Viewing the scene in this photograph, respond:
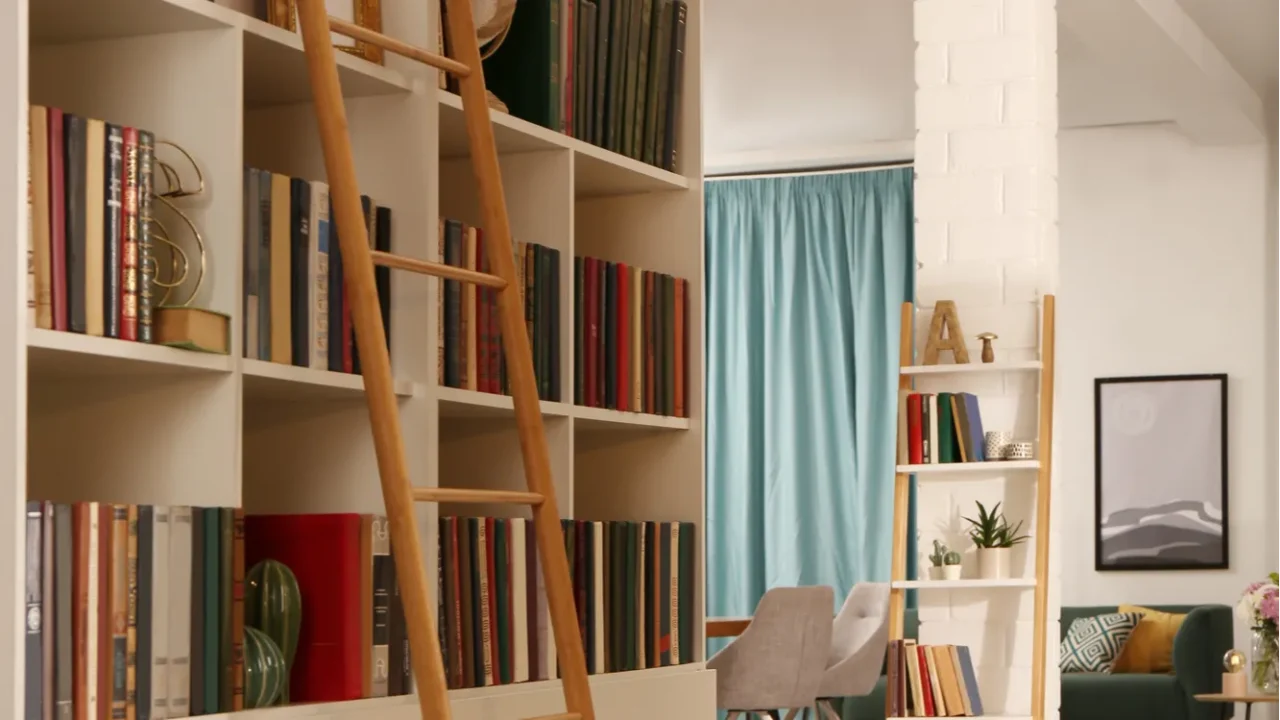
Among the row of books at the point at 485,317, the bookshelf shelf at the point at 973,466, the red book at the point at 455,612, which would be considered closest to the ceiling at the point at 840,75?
the bookshelf shelf at the point at 973,466

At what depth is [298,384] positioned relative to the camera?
210cm

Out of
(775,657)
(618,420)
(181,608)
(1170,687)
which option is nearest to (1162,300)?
(1170,687)

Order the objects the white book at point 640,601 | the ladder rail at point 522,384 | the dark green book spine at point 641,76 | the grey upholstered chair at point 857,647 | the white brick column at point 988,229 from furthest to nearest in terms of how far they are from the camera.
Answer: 1. the grey upholstered chair at point 857,647
2. the white brick column at point 988,229
3. the dark green book spine at point 641,76
4. the white book at point 640,601
5. the ladder rail at point 522,384

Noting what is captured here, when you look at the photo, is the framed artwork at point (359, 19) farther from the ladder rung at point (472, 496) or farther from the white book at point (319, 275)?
the ladder rung at point (472, 496)

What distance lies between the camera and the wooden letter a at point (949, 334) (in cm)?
438

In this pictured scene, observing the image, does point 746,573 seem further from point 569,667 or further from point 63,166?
point 63,166

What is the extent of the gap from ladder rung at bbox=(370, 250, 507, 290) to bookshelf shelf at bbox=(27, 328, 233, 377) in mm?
234

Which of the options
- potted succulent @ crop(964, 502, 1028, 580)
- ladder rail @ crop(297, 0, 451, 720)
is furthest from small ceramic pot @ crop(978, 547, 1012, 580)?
ladder rail @ crop(297, 0, 451, 720)

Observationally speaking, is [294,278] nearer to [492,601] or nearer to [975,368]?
[492,601]

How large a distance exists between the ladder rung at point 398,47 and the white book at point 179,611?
2.10ft

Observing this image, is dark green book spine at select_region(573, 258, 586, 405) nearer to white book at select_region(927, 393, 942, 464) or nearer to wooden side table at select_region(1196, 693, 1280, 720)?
white book at select_region(927, 393, 942, 464)

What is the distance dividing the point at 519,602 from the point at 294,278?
25.2 inches

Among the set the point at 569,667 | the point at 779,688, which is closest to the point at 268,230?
the point at 569,667

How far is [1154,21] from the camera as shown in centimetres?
597
